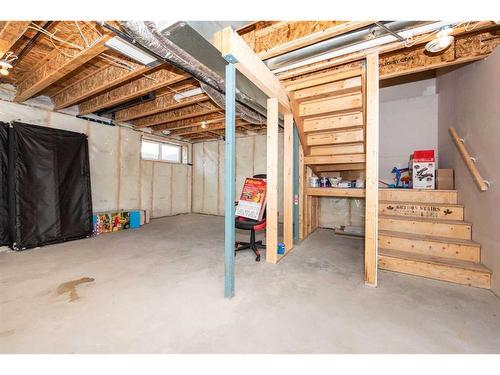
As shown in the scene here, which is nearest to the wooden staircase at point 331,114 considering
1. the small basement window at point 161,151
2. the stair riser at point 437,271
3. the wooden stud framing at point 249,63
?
the wooden stud framing at point 249,63

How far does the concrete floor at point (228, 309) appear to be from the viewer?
1.32 meters

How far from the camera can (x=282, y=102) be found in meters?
2.66

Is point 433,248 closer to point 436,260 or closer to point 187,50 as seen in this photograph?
point 436,260

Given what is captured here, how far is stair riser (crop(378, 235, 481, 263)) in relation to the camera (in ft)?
7.31

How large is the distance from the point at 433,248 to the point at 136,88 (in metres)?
4.63

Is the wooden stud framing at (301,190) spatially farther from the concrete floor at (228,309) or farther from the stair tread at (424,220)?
the stair tread at (424,220)

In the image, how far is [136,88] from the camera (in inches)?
128

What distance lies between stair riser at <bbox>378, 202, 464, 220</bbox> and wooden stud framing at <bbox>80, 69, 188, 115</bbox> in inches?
134

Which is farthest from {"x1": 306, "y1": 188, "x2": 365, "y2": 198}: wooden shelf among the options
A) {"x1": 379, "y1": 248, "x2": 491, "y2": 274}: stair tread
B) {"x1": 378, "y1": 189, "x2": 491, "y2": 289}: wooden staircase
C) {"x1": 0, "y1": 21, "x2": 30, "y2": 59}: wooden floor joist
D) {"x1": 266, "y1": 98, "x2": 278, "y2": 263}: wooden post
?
{"x1": 0, "y1": 21, "x2": 30, "y2": 59}: wooden floor joist

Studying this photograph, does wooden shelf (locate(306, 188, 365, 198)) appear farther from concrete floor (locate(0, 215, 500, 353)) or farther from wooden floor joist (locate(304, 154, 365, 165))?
concrete floor (locate(0, 215, 500, 353))

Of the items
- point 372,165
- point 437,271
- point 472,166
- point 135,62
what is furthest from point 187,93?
point 437,271
